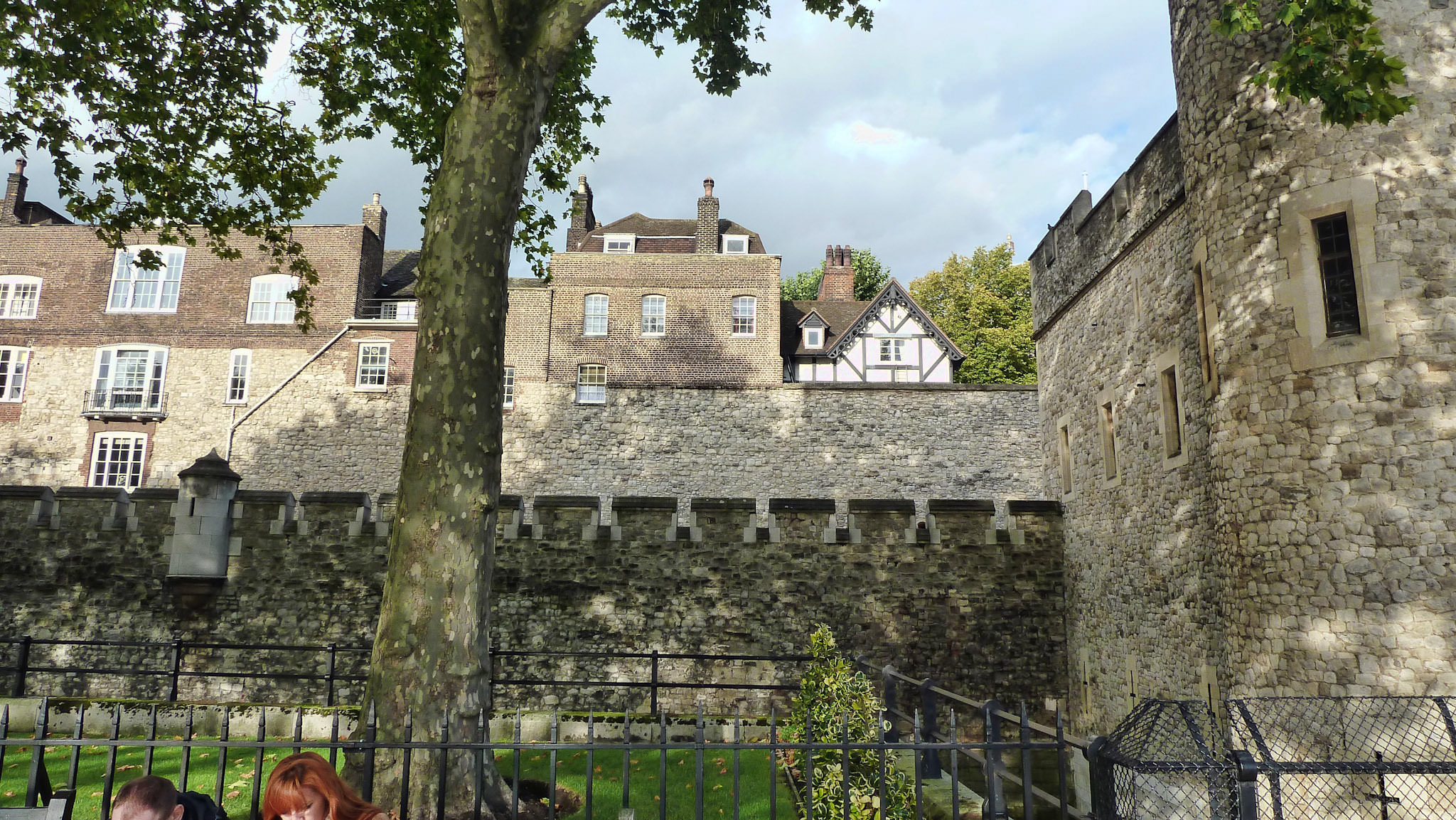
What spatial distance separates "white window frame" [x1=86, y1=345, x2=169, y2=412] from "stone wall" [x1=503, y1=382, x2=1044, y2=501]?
12558mm

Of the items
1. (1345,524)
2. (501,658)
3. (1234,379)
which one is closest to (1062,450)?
(1234,379)

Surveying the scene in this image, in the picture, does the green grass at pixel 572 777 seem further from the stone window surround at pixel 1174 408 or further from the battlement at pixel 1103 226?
the battlement at pixel 1103 226

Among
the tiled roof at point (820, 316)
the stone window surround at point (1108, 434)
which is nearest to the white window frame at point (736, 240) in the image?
the tiled roof at point (820, 316)

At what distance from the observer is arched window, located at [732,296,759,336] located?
27531 millimetres

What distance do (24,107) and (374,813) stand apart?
409 inches

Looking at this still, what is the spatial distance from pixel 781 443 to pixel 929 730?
754 inches

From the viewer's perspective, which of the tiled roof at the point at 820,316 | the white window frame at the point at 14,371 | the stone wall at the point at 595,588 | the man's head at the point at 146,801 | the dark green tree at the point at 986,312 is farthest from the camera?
the dark green tree at the point at 986,312

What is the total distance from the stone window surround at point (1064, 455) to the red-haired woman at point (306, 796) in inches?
518

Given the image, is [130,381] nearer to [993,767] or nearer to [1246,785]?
[993,767]

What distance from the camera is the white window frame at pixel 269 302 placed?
28875 mm

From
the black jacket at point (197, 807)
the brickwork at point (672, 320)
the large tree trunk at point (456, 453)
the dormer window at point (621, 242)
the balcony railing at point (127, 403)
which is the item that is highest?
the dormer window at point (621, 242)

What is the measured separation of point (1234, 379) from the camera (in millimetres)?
8602

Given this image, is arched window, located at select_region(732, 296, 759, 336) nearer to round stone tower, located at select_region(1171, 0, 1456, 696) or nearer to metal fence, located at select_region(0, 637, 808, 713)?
metal fence, located at select_region(0, 637, 808, 713)

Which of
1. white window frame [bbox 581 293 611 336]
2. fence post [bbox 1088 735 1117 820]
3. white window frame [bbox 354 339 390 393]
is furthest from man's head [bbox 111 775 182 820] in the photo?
white window frame [bbox 354 339 390 393]
